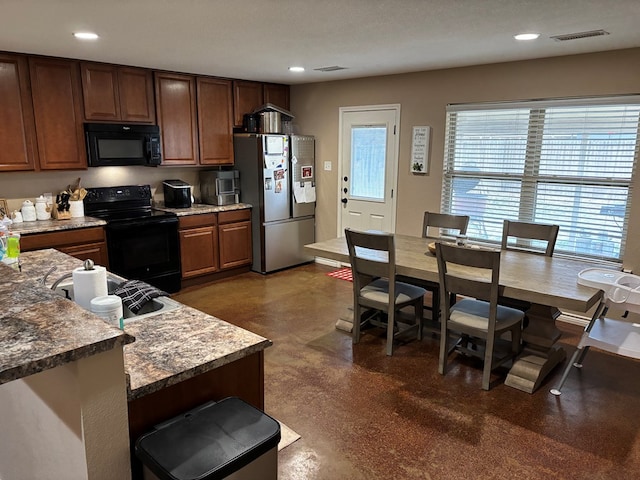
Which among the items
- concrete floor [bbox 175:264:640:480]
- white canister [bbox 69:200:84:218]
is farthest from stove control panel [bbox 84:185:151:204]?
concrete floor [bbox 175:264:640:480]

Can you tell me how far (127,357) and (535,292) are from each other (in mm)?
2201

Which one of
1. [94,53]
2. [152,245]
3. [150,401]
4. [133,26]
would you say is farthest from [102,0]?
[152,245]

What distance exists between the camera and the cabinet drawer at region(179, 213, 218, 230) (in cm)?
493

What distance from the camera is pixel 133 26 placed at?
2.96 m

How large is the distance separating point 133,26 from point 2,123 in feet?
5.81

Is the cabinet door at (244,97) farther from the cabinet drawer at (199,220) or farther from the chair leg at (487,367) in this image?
the chair leg at (487,367)

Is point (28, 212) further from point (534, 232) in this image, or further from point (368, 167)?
point (534, 232)

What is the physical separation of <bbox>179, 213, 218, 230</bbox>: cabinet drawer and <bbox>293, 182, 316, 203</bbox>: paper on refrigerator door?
3.50 feet

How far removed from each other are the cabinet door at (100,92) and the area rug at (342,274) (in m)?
2.89

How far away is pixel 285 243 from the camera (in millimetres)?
5746

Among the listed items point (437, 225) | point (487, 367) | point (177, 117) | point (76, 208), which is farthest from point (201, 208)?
point (487, 367)

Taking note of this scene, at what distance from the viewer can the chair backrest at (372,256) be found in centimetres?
318

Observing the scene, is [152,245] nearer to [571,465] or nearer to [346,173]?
[346,173]

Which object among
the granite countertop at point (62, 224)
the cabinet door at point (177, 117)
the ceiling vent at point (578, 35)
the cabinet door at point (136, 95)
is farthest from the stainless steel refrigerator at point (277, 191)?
the ceiling vent at point (578, 35)
